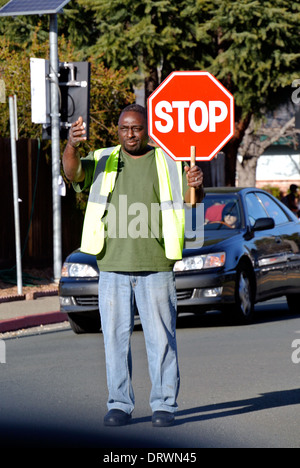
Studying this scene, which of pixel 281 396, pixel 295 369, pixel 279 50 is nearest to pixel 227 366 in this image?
pixel 295 369

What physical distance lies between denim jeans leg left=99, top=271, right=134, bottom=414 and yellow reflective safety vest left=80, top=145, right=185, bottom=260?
0.78ft

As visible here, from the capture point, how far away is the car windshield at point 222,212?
12.3 metres

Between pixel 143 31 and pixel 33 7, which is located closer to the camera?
pixel 33 7

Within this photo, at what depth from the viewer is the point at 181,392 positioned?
25.4ft

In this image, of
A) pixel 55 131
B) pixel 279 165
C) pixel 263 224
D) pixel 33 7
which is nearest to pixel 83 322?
pixel 263 224

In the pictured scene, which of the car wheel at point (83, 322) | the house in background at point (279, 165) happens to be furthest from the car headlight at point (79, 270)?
the house in background at point (279, 165)

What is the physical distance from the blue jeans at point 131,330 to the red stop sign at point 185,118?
27.5 meters

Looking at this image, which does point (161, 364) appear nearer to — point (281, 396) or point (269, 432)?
point (269, 432)

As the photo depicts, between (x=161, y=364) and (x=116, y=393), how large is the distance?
1.03 feet

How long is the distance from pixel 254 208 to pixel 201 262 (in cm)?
155

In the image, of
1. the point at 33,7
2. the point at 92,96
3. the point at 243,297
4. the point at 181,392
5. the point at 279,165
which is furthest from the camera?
the point at 279,165

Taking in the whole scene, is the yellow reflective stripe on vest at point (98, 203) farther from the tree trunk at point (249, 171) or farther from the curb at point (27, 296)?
the tree trunk at point (249, 171)

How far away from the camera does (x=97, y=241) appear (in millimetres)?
6250

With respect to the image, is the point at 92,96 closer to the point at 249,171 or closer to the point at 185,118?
the point at 249,171
